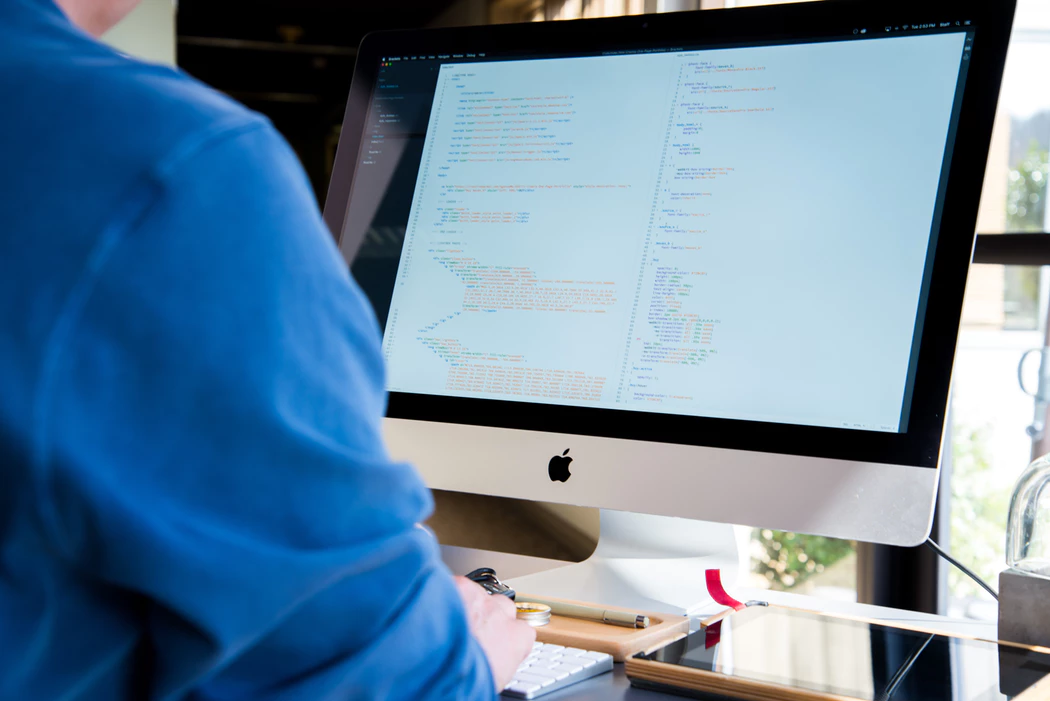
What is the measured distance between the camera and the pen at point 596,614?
73 centimetres

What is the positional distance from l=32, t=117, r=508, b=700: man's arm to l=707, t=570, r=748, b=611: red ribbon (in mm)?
482

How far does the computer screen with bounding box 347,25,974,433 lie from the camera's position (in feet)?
2.32

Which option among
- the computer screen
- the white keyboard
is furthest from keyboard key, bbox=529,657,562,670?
the computer screen

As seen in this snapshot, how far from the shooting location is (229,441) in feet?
1.00

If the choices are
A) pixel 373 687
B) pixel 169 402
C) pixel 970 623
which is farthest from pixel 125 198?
pixel 970 623

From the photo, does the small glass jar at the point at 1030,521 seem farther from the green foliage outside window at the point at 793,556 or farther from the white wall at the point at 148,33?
the white wall at the point at 148,33

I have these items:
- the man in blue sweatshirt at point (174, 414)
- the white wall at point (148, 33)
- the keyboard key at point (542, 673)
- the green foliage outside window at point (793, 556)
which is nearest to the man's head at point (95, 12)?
the man in blue sweatshirt at point (174, 414)

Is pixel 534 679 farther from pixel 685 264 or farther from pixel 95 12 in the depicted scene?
pixel 95 12

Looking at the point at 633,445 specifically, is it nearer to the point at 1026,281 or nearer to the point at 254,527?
the point at 254,527

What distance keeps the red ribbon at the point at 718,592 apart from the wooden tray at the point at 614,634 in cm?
4

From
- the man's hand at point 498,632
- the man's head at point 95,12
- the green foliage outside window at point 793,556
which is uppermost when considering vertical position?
the man's head at point 95,12

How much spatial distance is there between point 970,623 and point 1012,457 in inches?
62.8

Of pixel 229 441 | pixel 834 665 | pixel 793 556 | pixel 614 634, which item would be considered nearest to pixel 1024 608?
pixel 834 665

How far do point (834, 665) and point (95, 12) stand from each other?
56 cm
